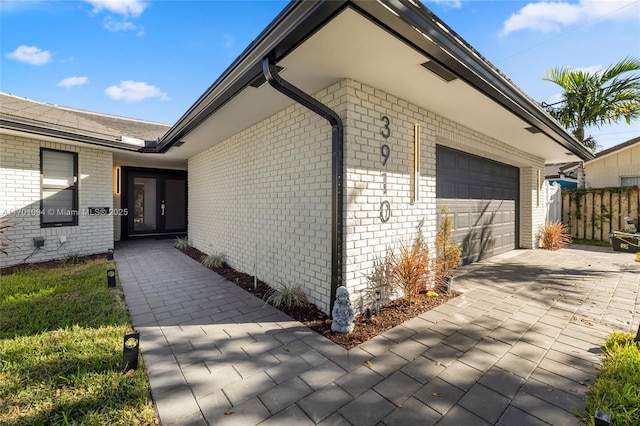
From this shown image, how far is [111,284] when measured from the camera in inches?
167

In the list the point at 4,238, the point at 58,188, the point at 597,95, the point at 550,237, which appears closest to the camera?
the point at 4,238

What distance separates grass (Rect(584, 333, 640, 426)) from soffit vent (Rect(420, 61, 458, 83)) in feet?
9.79

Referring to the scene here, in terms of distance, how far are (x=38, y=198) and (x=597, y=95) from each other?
16068 millimetres

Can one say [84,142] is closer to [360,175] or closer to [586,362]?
[360,175]

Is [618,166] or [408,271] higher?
[618,166]

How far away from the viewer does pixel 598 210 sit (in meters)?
9.05

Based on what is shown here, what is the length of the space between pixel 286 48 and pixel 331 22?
471mm

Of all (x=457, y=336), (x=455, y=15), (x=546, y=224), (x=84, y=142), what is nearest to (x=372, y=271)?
(x=457, y=336)


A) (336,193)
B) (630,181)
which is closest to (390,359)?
(336,193)

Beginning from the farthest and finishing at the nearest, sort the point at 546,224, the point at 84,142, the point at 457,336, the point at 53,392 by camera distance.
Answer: the point at 546,224
the point at 84,142
the point at 457,336
the point at 53,392

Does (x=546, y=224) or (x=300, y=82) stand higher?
(x=300, y=82)

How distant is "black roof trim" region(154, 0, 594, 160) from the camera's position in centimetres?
183

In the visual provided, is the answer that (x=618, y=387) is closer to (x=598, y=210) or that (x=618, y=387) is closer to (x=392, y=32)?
(x=392, y=32)

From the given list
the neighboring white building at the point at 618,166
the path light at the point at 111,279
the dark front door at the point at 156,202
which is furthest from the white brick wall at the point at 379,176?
the neighboring white building at the point at 618,166
